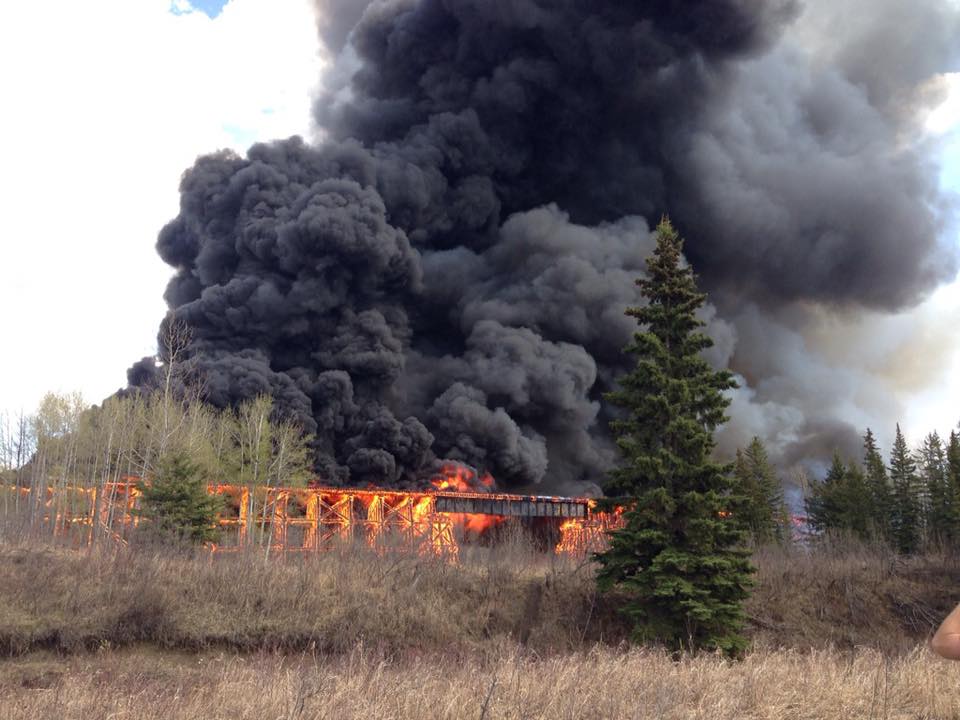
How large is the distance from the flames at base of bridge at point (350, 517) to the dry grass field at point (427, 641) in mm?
3478

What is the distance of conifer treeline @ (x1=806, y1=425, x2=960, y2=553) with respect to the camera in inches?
1857

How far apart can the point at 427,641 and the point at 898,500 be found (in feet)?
144

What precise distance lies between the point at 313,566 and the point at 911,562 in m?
23.6

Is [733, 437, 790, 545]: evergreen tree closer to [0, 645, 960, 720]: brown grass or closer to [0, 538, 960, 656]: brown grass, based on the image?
[0, 538, 960, 656]: brown grass

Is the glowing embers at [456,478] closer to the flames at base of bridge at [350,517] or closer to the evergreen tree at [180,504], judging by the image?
the flames at base of bridge at [350,517]

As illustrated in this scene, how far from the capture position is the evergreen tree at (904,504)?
1932 inches

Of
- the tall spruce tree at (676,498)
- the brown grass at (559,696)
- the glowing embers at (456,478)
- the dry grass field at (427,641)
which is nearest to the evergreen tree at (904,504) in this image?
the dry grass field at (427,641)

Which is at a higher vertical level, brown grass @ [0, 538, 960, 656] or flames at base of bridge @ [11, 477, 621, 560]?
flames at base of bridge @ [11, 477, 621, 560]

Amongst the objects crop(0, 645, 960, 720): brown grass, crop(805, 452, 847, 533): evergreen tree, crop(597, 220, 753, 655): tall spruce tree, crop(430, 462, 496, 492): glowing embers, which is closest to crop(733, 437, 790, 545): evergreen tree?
crop(805, 452, 847, 533): evergreen tree

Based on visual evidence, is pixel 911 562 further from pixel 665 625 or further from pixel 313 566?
pixel 313 566

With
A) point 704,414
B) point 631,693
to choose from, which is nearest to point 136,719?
point 631,693

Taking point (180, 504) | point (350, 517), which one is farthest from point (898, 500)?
point (180, 504)

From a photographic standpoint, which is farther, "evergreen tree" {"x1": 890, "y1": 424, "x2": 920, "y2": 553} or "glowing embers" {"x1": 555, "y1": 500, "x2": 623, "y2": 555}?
"evergreen tree" {"x1": 890, "y1": 424, "x2": 920, "y2": 553}

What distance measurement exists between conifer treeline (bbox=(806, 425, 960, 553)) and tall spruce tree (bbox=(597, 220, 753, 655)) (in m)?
31.5
